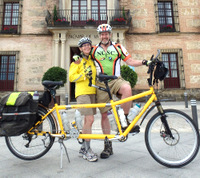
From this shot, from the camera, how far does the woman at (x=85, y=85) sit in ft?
7.82

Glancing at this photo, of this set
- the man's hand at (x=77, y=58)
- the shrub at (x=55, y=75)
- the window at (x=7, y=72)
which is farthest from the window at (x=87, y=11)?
the man's hand at (x=77, y=58)

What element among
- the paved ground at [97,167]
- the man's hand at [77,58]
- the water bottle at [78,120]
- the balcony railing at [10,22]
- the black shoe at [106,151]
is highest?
the balcony railing at [10,22]

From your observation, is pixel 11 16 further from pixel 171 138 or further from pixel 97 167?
pixel 171 138

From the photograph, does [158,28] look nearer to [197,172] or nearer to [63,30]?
[63,30]

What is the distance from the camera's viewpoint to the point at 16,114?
82.2 inches

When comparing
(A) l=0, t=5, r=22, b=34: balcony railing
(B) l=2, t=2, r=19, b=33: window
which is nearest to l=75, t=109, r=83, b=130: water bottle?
(A) l=0, t=5, r=22, b=34: balcony railing

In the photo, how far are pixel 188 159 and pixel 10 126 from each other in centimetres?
229

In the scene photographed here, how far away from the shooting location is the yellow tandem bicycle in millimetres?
2020

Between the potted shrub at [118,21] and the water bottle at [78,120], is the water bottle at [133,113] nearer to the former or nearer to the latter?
the water bottle at [78,120]

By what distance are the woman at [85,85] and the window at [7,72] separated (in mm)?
12201

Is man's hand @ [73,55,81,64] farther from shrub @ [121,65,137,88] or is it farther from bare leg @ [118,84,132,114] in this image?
shrub @ [121,65,137,88]

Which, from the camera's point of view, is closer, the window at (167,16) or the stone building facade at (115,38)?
the stone building facade at (115,38)

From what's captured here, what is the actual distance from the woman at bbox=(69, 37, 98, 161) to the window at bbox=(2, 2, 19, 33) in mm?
13490

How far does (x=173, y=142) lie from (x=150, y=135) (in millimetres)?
351
